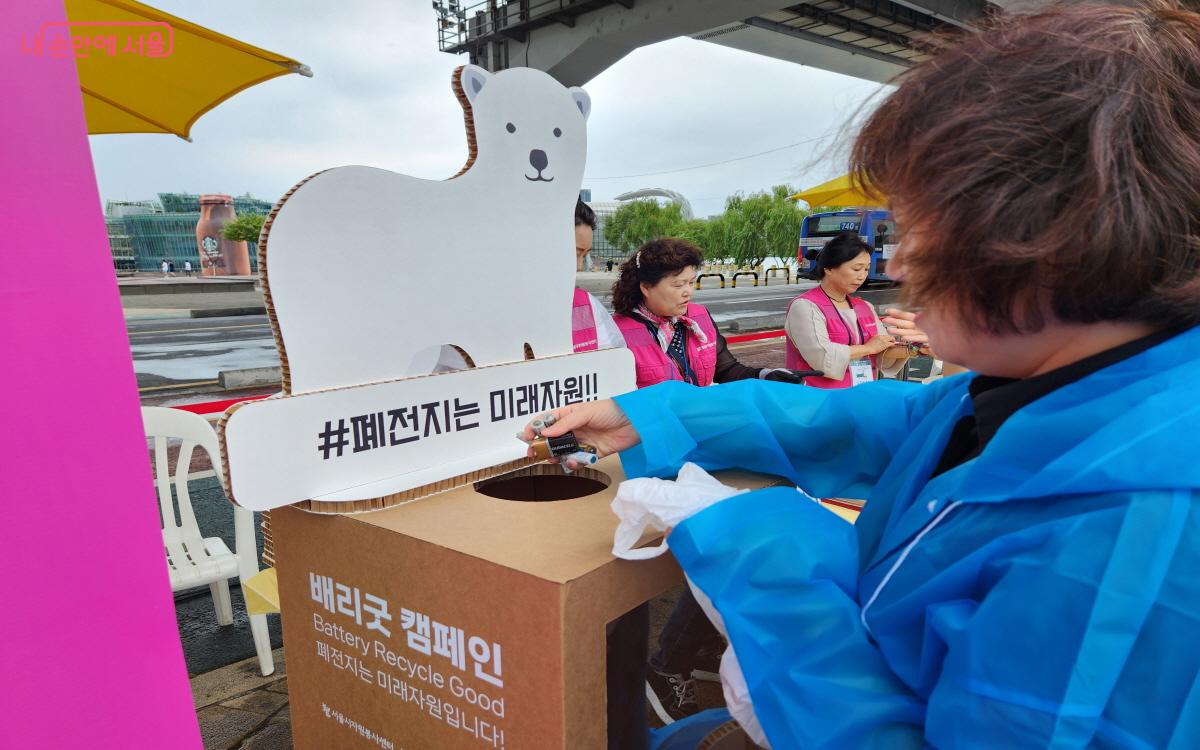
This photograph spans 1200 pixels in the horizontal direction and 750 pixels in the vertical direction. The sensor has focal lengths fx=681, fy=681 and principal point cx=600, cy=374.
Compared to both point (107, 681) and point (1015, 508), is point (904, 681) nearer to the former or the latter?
point (1015, 508)

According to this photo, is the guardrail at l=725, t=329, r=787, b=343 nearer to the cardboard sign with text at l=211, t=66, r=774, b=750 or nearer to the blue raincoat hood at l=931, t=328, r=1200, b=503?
the cardboard sign with text at l=211, t=66, r=774, b=750

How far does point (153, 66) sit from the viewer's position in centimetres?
281

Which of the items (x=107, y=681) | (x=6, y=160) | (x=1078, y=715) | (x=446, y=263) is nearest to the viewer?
(x=1078, y=715)

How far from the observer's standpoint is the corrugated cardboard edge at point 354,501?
0.80 m

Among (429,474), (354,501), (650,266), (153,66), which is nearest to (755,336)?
(650,266)

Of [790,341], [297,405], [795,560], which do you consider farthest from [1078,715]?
[790,341]

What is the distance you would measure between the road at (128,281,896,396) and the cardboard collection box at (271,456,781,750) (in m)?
4.67

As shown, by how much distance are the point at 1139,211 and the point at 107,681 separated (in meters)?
1.17

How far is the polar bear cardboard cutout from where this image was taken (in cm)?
83

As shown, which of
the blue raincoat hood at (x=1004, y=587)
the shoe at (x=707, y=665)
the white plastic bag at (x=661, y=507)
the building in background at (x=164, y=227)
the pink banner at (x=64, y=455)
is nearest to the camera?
the blue raincoat hood at (x=1004, y=587)

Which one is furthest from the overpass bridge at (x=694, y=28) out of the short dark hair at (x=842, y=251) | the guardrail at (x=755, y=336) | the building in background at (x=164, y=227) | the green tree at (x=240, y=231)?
the building in background at (x=164, y=227)

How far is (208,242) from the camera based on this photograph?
113 feet

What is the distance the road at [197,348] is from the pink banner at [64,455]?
4869mm

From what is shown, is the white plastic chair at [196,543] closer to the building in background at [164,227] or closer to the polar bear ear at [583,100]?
the polar bear ear at [583,100]
